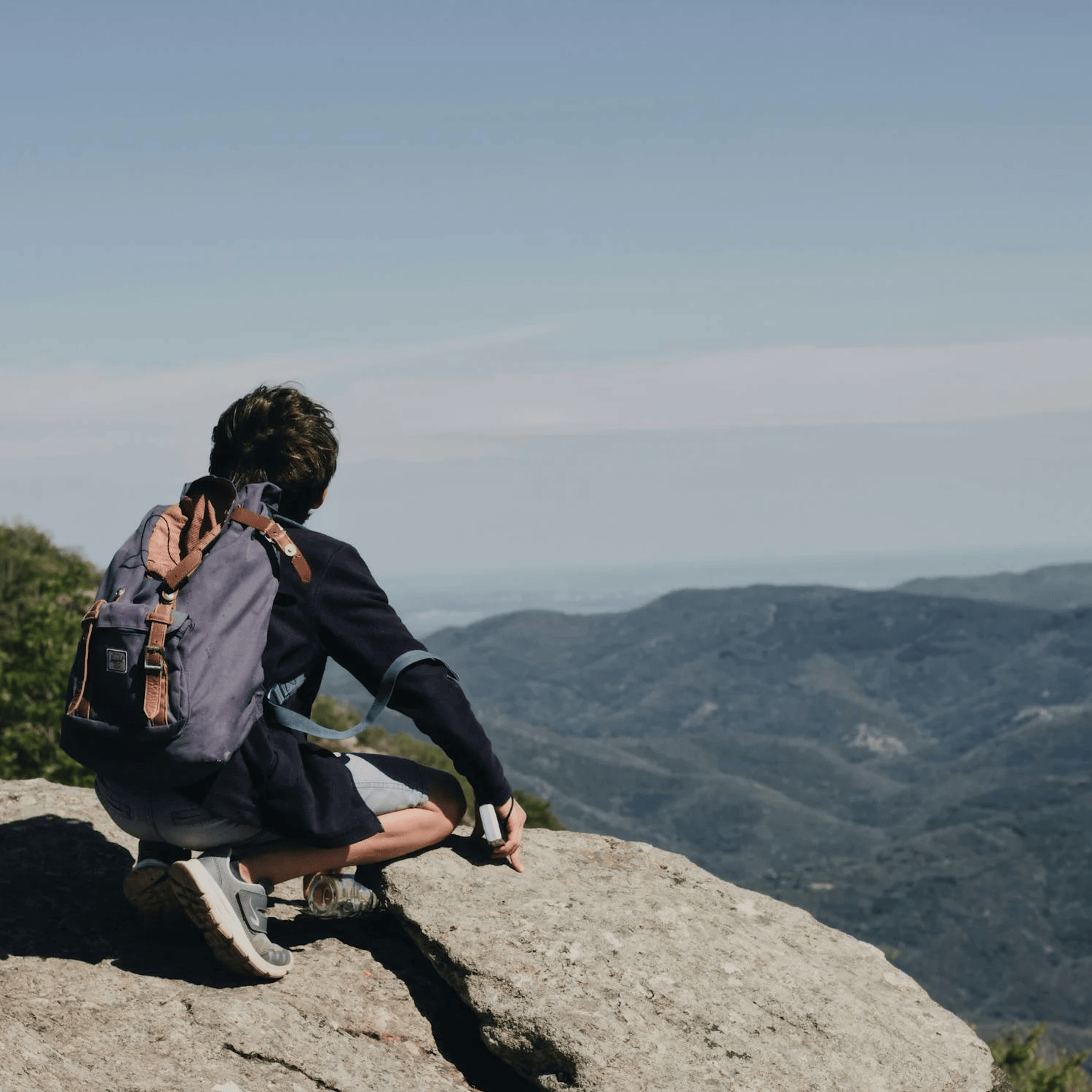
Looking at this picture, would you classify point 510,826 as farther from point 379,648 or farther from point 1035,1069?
point 1035,1069

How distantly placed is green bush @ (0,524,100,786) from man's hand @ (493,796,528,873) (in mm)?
8021

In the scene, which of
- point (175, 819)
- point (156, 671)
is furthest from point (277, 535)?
point (175, 819)

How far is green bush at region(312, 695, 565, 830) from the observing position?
20266 mm

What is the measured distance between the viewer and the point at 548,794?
18775 centimetres

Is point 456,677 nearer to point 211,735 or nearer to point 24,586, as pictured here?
point 211,735

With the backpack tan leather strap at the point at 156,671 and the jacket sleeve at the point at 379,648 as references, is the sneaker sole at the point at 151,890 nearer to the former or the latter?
the backpack tan leather strap at the point at 156,671

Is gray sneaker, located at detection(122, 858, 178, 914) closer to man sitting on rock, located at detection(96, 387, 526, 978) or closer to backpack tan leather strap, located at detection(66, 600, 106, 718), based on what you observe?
man sitting on rock, located at detection(96, 387, 526, 978)

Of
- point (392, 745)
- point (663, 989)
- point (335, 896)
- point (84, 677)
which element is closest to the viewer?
point (84, 677)

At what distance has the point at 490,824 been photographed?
5.52 m

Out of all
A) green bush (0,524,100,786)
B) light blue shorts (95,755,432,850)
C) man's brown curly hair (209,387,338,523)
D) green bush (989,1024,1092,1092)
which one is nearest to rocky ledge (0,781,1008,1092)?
light blue shorts (95,755,432,850)

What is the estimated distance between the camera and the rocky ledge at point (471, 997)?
4547 millimetres

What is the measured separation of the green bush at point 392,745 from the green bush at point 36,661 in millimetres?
4559

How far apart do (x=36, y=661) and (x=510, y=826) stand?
10.0 meters

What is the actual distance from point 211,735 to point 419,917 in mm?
1633
